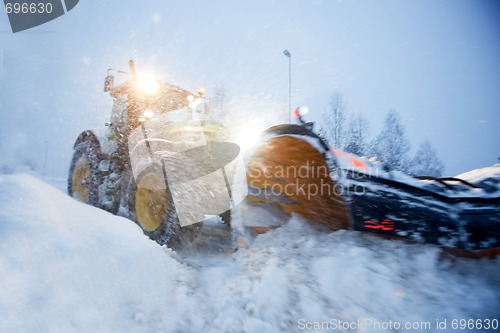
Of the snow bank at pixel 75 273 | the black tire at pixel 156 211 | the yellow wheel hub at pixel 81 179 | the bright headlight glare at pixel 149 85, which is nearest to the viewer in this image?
the snow bank at pixel 75 273

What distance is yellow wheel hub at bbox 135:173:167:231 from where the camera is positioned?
2.28 meters

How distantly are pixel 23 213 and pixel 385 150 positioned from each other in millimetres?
17374

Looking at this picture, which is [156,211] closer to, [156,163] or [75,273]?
[156,163]

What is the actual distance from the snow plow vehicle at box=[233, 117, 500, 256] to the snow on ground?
0.14 metres

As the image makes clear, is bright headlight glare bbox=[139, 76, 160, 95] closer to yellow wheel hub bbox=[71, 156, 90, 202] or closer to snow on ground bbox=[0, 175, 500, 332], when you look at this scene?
yellow wheel hub bbox=[71, 156, 90, 202]

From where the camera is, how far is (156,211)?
2.36 meters

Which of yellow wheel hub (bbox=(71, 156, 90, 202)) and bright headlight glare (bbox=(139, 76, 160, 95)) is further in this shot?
bright headlight glare (bbox=(139, 76, 160, 95))

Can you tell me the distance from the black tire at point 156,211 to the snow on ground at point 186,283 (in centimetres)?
49

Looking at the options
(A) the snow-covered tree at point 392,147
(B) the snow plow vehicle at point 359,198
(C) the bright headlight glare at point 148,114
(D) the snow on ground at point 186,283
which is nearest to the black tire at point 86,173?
(C) the bright headlight glare at point 148,114

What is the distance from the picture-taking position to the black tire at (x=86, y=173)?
3.49 meters

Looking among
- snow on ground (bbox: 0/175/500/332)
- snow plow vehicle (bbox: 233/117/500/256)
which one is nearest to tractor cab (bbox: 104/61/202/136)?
snow on ground (bbox: 0/175/500/332)

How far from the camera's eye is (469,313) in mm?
1159

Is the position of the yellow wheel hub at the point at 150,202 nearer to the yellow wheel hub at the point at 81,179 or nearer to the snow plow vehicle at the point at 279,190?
the snow plow vehicle at the point at 279,190

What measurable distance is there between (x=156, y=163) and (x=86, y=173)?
2512mm
